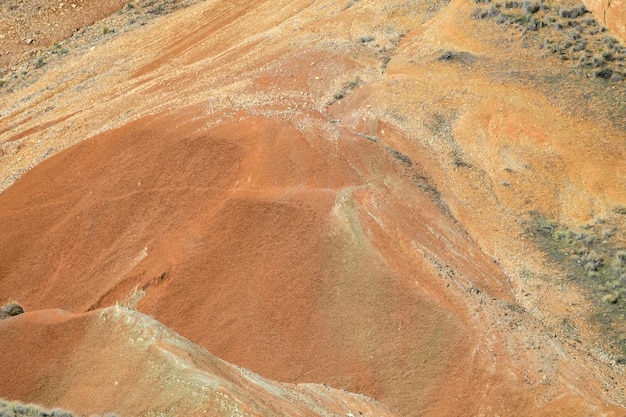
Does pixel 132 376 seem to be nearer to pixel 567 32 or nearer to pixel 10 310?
pixel 10 310

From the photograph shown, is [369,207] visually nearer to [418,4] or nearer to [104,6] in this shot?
[418,4]

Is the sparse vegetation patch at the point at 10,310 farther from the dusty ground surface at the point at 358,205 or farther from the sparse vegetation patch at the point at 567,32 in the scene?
the sparse vegetation patch at the point at 567,32

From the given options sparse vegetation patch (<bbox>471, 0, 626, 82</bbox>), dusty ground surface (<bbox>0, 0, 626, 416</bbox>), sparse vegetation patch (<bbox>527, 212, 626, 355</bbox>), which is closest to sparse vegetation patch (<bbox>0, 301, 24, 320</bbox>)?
dusty ground surface (<bbox>0, 0, 626, 416</bbox>)

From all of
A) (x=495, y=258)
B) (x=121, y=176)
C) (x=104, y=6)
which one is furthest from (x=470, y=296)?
(x=104, y=6)

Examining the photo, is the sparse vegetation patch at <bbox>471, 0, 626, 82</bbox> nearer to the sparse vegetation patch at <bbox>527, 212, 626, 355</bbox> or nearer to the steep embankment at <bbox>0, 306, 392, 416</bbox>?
the sparse vegetation patch at <bbox>527, 212, 626, 355</bbox>

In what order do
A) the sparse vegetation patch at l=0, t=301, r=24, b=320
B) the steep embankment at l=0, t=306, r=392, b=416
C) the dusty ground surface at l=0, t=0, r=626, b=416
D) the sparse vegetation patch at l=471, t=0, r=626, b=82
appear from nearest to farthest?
the steep embankment at l=0, t=306, r=392, b=416 → the dusty ground surface at l=0, t=0, r=626, b=416 → the sparse vegetation patch at l=0, t=301, r=24, b=320 → the sparse vegetation patch at l=471, t=0, r=626, b=82
